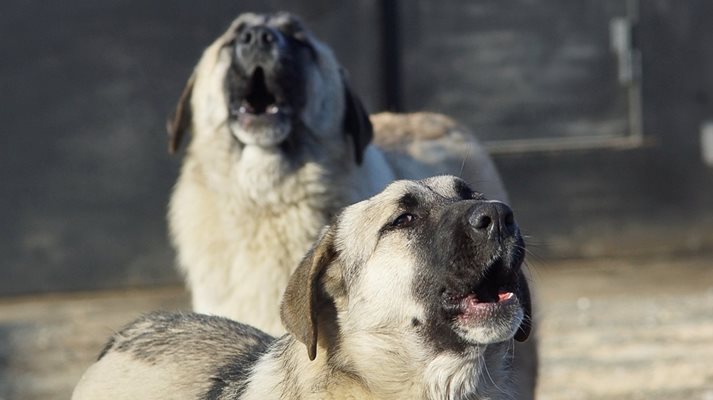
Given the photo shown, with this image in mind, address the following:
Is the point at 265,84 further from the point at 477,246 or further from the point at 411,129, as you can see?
the point at 477,246

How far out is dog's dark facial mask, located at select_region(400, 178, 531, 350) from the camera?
13.6 ft

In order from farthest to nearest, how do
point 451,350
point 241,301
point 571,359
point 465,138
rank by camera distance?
point 571,359 < point 465,138 < point 241,301 < point 451,350

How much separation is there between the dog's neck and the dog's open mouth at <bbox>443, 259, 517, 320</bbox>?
138mm

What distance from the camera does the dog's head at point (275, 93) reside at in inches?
255

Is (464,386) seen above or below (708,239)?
above

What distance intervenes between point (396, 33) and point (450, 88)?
697 millimetres

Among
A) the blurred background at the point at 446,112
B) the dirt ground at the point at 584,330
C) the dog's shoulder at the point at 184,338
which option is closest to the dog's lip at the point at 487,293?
the dog's shoulder at the point at 184,338

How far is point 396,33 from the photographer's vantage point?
37.8 feet

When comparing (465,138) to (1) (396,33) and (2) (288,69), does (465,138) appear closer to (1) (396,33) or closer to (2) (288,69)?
(2) (288,69)

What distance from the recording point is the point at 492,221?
13.7ft

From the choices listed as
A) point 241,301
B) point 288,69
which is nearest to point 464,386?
point 241,301

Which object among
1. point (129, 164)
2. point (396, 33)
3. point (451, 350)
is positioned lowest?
point (129, 164)

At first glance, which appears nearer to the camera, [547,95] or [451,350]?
[451,350]

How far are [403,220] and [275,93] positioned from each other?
222 cm
